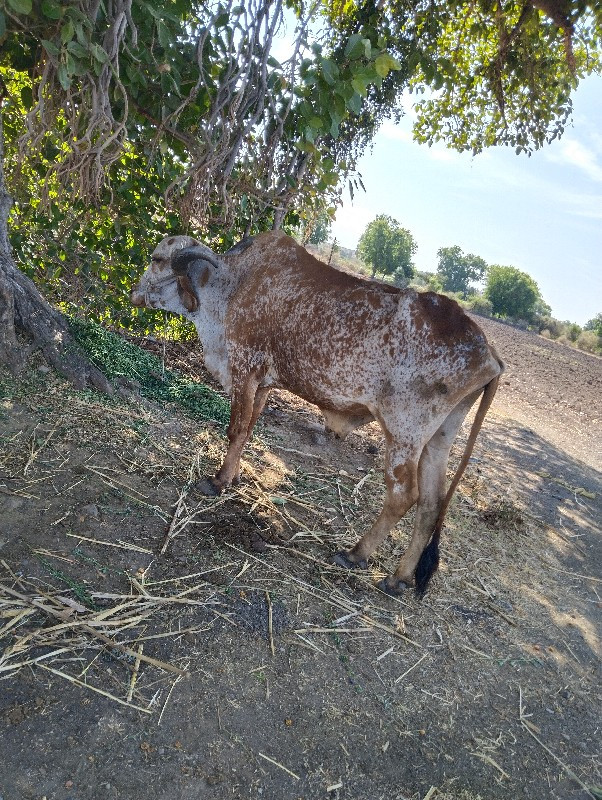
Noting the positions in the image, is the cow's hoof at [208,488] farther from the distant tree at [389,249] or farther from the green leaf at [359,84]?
the distant tree at [389,249]

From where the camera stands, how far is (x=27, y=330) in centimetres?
493

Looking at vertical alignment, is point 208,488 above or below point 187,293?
below

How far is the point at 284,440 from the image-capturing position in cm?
584

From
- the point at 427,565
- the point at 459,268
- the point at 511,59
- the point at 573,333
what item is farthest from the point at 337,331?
the point at 459,268

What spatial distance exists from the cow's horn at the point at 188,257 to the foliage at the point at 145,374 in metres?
1.26

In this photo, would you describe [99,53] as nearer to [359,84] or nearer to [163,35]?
[163,35]

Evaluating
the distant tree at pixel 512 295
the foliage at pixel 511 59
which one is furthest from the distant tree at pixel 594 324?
the foliage at pixel 511 59

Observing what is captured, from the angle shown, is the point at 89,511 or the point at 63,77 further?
the point at 89,511

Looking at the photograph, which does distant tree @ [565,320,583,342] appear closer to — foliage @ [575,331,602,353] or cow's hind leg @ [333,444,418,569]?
foliage @ [575,331,602,353]

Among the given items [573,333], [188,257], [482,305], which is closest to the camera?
[188,257]

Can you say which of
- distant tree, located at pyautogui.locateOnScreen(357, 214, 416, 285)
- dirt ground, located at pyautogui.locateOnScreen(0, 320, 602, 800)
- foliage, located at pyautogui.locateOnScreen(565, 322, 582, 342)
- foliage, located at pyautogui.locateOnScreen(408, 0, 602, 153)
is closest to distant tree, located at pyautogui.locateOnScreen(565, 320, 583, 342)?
foliage, located at pyautogui.locateOnScreen(565, 322, 582, 342)

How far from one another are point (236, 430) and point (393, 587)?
5.28 ft

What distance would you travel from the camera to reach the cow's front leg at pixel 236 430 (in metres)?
4.42

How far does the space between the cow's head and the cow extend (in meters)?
0.01
